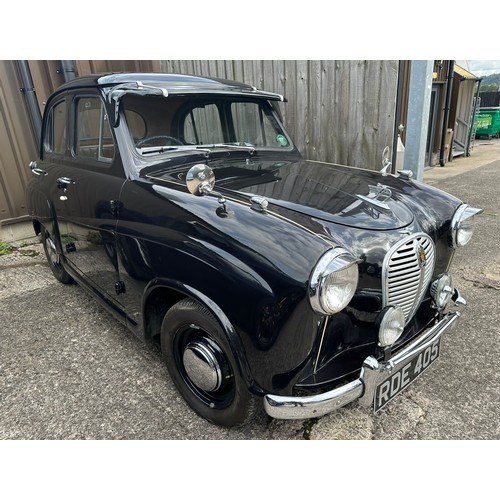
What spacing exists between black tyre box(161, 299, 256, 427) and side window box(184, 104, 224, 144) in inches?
52.9

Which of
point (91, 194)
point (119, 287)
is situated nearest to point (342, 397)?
point (119, 287)

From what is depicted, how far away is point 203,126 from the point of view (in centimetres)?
290

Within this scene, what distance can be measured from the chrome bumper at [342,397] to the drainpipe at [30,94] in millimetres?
5020

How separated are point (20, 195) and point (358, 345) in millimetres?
5339

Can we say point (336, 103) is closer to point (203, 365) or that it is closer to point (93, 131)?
point (93, 131)

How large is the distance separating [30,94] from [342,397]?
562 cm

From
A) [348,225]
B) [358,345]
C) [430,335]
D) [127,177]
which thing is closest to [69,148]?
[127,177]

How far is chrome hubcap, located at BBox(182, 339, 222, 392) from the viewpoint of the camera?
1966mm

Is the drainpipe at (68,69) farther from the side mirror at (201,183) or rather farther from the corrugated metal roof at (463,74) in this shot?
the corrugated metal roof at (463,74)

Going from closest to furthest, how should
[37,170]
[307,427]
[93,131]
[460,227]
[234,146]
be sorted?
[307,427] < [460,227] < [93,131] < [234,146] < [37,170]

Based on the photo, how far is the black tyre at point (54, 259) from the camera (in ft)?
12.7

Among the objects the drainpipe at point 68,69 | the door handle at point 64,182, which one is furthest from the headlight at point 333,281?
the drainpipe at point 68,69

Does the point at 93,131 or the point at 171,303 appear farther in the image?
the point at 93,131

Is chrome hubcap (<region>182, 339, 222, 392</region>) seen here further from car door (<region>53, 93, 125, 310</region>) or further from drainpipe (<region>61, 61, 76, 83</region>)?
drainpipe (<region>61, 61, 76, 83</region>)
